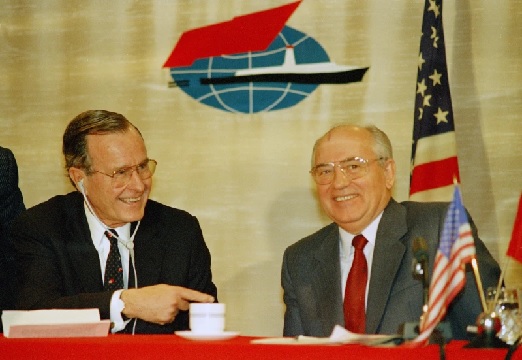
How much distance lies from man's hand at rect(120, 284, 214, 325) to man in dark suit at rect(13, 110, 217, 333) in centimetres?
34

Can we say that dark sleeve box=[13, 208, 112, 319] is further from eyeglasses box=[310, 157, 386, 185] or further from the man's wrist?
eyeglasses box=[310, 157, 386, 185]

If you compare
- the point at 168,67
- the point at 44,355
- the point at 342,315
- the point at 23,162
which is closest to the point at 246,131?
the point at 168,67

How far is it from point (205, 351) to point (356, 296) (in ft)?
4.18

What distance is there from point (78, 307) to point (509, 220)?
94.2 inches

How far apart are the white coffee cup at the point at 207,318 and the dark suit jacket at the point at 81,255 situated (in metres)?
0.83

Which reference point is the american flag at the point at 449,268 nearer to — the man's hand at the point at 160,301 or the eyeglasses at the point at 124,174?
the man's hand at the point at 160,301

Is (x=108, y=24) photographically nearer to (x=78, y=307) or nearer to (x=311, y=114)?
(x=311, y=114)

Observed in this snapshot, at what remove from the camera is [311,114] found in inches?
179

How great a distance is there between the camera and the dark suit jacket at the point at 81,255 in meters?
3.16

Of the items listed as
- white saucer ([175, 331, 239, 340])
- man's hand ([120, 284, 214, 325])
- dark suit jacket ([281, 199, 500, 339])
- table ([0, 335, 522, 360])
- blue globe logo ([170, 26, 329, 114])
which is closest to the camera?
table ([0, 335, 522, 360])

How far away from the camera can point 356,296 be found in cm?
316

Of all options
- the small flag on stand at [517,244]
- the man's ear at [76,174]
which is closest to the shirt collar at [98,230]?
the man's ear at [76,174]

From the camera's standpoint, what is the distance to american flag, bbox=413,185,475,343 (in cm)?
212

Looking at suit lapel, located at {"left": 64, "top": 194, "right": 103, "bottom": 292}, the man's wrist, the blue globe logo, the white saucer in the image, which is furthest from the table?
the blue globe logo
